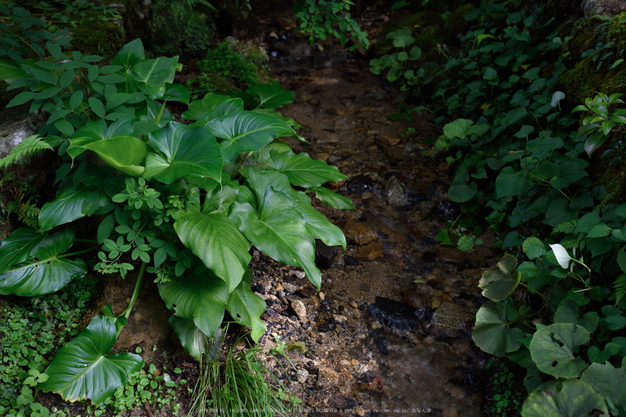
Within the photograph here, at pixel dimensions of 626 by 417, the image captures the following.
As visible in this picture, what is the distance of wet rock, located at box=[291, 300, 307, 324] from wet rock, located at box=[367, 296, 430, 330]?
42 centimetres

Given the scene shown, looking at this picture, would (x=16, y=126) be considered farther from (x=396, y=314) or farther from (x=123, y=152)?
(x=396, y=314)

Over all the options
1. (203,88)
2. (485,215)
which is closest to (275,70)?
(203,88)

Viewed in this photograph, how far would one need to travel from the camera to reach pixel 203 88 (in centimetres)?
367

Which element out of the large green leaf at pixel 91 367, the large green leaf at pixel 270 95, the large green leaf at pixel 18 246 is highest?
the large green leaf at pixel 270 95

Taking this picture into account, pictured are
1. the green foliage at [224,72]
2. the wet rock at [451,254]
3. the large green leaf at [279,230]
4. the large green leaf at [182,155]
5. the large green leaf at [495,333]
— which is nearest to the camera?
the large green leaf at [182,155]

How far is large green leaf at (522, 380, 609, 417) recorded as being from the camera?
1.50 m

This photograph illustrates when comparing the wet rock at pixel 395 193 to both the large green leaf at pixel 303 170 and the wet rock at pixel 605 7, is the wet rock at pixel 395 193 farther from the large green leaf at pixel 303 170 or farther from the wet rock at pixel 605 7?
the wet rock at pixel 605 7

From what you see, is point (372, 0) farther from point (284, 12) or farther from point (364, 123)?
point (364, 123)

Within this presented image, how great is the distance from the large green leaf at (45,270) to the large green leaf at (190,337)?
61 centimetres

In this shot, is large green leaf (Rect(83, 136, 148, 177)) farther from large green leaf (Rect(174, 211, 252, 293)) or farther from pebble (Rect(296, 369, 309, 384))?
pebble (Rect(296, 369, 309, 384))

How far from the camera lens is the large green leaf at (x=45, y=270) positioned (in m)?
1.96

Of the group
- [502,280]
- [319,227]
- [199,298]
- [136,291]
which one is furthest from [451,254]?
[136,291]

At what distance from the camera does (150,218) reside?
6.82ft

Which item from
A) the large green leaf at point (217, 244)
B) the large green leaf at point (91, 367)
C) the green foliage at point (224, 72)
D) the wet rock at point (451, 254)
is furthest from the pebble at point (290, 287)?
the green foliage at point (224, 72)
